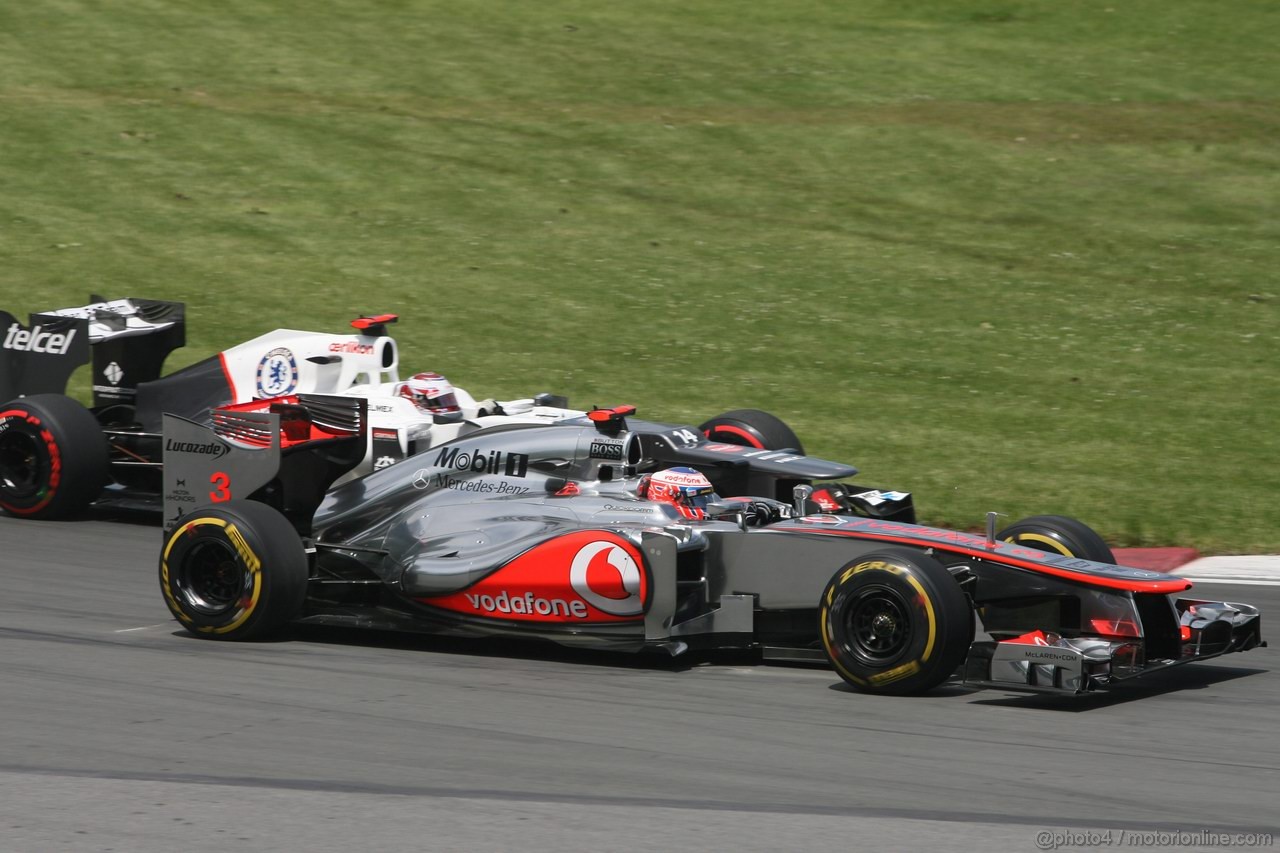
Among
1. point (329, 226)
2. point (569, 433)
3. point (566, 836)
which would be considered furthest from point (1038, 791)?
point (329, 226)

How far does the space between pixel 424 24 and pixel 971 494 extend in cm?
2043

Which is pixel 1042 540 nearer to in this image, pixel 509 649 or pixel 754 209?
pixel 509 649

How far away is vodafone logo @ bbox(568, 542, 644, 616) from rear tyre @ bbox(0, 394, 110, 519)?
527 cm

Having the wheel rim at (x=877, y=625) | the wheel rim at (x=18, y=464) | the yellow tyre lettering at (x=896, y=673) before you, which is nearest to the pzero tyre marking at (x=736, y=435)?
the wheel rim at (x=877, y=625)

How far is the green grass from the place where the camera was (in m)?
16.5

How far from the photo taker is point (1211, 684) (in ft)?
27.5

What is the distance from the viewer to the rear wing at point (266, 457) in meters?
9.95

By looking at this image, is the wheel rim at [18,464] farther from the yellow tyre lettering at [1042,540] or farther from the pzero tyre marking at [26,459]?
the yellow tyre lettering at [1042,540]

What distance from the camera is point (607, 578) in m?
8.54

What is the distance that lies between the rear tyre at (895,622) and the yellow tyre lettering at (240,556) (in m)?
2.99

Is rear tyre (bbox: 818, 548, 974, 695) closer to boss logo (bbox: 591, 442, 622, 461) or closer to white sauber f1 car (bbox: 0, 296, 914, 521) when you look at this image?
boss logo (bbox: 591, 442, 622, 461)

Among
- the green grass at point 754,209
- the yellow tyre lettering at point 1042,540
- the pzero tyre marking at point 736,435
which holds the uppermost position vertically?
the green grass at point 754,209

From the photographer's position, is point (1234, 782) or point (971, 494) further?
point (971, 494)

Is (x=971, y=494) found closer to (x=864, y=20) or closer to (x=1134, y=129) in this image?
(x=1134, y=129)
